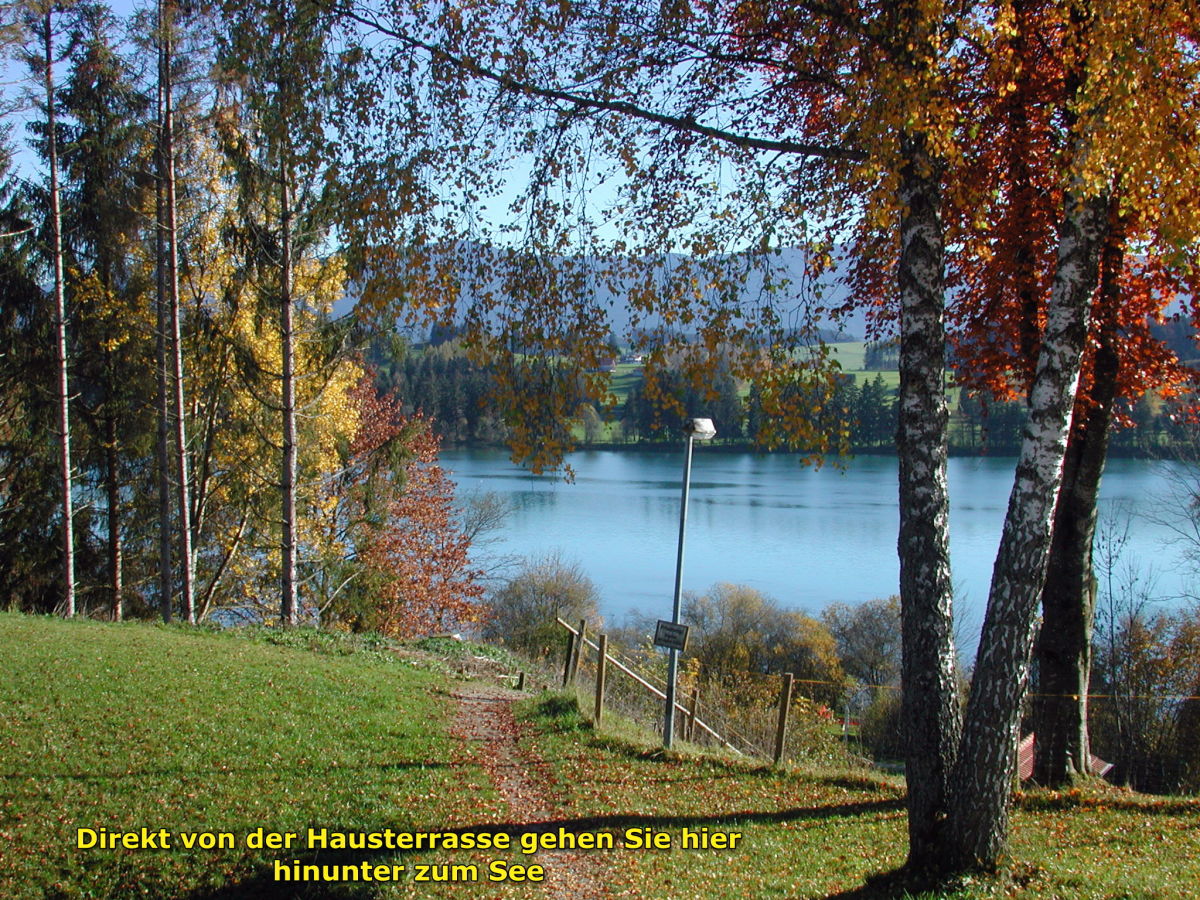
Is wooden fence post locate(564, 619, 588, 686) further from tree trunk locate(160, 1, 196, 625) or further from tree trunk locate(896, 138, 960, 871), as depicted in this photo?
Answer: tree trunk locate(896, 138, 960, 871)

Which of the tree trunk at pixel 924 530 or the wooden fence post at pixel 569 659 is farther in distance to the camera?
the wooden fence post at pixel 569 659

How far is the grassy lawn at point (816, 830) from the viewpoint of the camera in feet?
16.2

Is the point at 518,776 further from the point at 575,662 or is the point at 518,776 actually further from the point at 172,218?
the point at 172,218

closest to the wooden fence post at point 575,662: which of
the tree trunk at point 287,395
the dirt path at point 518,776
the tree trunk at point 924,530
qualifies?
the dirt path at point 518,776

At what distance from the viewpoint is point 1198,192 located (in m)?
4.59

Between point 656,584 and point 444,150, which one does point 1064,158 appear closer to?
point 444,150

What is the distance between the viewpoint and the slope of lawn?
5.52m

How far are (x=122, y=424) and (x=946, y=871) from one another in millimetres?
19385

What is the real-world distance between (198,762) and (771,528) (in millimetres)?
37486

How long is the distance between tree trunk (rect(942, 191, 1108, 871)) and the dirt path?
228 cm

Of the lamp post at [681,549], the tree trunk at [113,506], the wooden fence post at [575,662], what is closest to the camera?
the lamp post at [681,549]

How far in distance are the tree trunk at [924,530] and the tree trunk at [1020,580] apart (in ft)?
0.49

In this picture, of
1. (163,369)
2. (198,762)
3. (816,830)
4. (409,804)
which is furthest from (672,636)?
(163,369)

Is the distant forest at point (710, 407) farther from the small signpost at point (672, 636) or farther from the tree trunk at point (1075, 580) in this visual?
the small signpost at point (672, 636)
